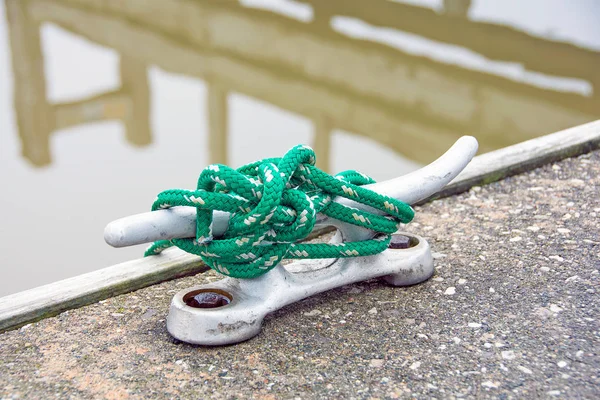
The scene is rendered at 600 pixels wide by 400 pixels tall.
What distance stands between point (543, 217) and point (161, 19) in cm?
370

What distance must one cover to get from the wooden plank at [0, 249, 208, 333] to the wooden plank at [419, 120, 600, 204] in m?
0.67

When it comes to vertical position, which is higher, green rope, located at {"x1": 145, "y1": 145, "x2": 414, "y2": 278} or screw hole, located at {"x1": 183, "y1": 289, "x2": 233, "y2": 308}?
green rope, located at {"x1": 145, "y1": 145, "x2": 414, "y2": 278}

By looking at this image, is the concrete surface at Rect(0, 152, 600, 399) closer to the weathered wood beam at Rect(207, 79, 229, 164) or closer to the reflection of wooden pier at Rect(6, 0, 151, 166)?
the weathered wood beam at Rect(207, 79, 229, 164)

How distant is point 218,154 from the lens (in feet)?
12.1

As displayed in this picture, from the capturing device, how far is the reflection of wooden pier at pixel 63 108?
12.7 feet

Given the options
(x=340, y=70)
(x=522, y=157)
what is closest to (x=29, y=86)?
(x=340, y=70)

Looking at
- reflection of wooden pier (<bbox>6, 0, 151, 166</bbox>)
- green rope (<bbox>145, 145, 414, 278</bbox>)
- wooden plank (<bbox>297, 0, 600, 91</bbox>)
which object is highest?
green rope (<bbox>145, 145, 414, 278</bbox>)

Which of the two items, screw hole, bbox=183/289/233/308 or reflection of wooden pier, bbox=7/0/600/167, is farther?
reflection of wooden pier, bbox=7/0/600/167

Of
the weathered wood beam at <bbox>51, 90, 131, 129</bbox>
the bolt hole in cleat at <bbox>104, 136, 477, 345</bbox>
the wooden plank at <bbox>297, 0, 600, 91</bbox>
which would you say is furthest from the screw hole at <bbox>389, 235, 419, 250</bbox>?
the wooden plank at <bbox>297, 0, 600, 91</bbox>

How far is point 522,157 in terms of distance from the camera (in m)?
2.15

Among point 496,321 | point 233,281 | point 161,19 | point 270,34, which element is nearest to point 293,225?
point 233,281

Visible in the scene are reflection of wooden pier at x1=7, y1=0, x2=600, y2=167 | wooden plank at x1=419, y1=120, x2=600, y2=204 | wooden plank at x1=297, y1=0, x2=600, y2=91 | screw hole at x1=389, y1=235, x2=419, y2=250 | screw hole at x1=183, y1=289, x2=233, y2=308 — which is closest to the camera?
screw hole at x1=183, y1=289, x2=233, y2=308

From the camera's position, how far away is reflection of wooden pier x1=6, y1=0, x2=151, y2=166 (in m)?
3.86

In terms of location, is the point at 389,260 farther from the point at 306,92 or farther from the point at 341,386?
the point at 306,92
